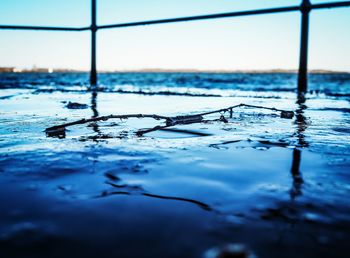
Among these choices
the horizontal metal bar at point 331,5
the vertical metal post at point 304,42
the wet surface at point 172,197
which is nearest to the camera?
the wet surface at point 172,197

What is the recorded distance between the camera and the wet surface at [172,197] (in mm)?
756

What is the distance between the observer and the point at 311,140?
199cm

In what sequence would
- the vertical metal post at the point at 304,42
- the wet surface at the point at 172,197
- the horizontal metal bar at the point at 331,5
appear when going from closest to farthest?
1. the wet surface at the point at 172,197
2. the horizontal metal bar at the point at 331,5
3. the vertical metal post at the point at 304,42

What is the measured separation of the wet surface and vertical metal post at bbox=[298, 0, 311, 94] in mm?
3870

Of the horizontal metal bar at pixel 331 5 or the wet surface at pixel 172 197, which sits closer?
the wet surface at pixel 172 197

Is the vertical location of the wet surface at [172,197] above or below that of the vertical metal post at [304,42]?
below

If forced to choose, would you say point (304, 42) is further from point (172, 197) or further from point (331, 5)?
point (172, 197)

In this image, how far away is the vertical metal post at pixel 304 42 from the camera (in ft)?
16.5

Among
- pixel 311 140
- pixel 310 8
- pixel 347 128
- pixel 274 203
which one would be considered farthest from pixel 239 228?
pixel 310 8

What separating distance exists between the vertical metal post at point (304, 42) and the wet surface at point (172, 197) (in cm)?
387

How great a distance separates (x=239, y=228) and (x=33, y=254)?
51 cm

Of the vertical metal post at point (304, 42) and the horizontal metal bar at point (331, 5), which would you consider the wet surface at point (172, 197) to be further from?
the vertical metal post at point (304, 42)

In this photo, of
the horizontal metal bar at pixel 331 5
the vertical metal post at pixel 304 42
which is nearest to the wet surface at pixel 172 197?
the horizontal metal bar at pixel 331 5

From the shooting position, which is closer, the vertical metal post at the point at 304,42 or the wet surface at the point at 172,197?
the wet surface at the point at 172,197
